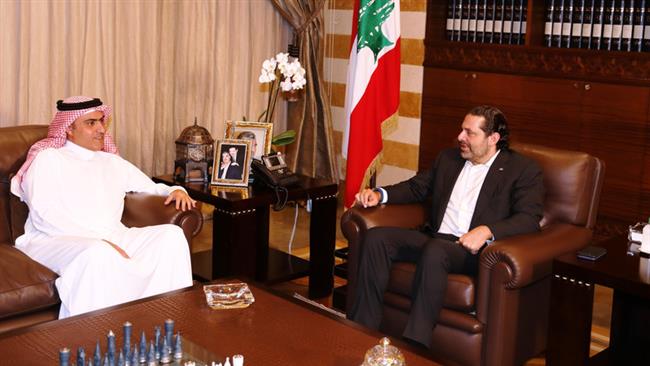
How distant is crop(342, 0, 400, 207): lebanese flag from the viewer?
478cm

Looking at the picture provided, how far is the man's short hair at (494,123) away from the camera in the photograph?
12.9 feet

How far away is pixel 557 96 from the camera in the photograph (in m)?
5.22

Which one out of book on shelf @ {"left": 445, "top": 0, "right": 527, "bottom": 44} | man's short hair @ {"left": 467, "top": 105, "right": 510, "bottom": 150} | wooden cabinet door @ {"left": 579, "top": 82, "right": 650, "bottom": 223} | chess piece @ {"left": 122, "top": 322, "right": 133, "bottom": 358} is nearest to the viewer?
chess piece @ {"left": 122, "top": 322, "right": 133, "bottom": 358}

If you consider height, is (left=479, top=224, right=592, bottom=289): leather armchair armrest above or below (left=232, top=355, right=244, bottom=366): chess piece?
above

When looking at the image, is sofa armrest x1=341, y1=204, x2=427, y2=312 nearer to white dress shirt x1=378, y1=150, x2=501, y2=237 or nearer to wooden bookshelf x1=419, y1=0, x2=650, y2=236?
Result: white dress shirt x1=378, y1=150, x2=501, y2=237

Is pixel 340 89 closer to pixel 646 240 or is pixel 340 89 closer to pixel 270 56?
pixel 270 56

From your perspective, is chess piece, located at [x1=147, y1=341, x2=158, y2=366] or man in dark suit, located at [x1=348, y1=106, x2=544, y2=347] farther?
man in dark suit, located at [x1=348, y1=106, x2=544, y2=347]

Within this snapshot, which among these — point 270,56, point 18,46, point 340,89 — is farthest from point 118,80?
point 340,89

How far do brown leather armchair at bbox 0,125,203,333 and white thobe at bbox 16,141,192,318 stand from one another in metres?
0.06

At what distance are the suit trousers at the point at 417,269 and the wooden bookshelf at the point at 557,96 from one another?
1.53 meters

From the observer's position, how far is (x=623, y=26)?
16.1 ft

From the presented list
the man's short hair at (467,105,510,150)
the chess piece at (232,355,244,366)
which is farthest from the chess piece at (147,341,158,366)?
the man's short hair at (467,105,510,150)

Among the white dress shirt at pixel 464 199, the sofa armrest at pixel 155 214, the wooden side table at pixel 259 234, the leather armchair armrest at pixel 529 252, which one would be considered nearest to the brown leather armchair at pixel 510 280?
the leather armchair armrest at pixel 529 252

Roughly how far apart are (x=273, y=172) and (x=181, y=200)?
2.00ft
